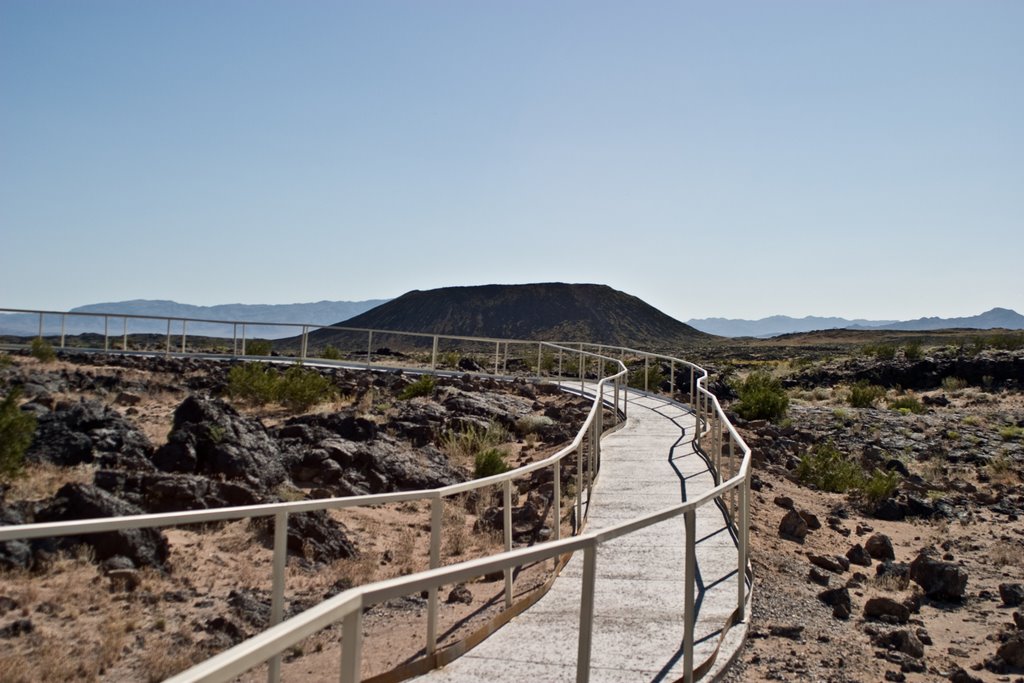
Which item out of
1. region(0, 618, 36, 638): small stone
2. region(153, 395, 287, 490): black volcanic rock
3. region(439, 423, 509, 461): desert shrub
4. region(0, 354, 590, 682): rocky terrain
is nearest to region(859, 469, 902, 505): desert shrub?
region(0, 354, 590, 682): rocky terrain

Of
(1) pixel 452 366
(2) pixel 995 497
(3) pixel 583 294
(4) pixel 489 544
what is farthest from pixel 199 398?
(3) pixel 583 294

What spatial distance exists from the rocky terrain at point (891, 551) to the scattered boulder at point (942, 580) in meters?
0.01

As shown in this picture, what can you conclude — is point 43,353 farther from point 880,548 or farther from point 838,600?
point 838,600

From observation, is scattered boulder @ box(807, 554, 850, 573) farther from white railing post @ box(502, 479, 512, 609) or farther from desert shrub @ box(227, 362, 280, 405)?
desert shrub @ box(227, 362, 280, 405)

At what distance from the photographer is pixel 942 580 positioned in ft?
32.2

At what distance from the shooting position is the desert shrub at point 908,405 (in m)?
27.2

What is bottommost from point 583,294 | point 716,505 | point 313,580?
point 313,580

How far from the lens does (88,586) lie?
8648 mm

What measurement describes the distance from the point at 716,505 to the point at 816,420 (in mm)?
14177

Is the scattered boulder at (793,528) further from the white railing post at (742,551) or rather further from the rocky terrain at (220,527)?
the white railing post at (742,551)

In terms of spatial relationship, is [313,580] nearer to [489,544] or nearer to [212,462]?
[489,544]

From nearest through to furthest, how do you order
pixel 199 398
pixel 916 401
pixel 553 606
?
pixel 553 606
pixel 199 398
pixel 916 401

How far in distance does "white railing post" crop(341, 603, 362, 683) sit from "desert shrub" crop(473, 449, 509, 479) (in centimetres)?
1223

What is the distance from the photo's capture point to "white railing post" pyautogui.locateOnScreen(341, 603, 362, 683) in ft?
10.9
